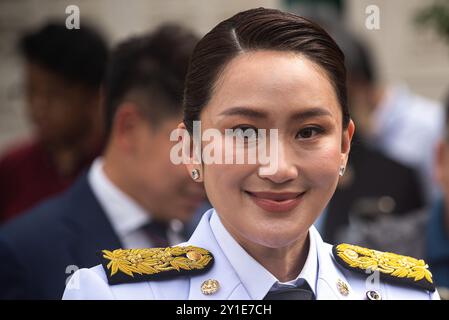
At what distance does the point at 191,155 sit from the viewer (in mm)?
1973

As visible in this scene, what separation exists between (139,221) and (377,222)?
1.19 metres

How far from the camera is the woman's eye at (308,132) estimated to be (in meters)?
1.88

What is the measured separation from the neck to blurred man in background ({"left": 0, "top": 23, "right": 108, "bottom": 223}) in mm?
2374

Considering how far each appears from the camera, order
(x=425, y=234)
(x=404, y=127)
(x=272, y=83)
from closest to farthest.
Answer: (x=272, y=83) → (x=425, y=234) → (x=404, y=127)

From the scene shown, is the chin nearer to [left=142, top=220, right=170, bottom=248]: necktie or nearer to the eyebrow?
the eyebrow

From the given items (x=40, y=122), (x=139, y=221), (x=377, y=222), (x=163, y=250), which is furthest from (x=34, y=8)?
(x=163, y=250)

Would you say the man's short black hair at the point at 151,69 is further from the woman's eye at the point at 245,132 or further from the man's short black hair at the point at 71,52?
the man's short black hair at the point at 71,52

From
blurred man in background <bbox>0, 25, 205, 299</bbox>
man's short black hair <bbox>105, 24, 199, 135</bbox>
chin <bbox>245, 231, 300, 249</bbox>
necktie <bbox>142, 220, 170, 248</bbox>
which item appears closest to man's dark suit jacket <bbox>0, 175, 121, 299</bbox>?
blurred man in background <bbox>0, 25, 205, 299</bbox>

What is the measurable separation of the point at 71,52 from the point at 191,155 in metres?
2.72

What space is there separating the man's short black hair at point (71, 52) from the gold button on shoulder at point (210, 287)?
7.90 ft

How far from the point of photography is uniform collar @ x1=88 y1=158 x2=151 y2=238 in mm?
2711

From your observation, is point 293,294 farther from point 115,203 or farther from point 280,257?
point 115,203

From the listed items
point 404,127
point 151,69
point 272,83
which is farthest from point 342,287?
point 404,127
